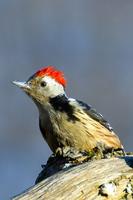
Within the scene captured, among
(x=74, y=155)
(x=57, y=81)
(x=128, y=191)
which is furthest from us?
(x=57, y=81)

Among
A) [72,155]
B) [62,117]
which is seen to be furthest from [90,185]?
[62,117]

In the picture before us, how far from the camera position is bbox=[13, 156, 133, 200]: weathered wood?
12.1 feet

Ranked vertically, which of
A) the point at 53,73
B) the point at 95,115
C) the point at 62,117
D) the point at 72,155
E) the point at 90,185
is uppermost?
the point at 53,73

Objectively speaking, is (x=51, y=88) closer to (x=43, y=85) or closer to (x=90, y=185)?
(x=43, y=85)

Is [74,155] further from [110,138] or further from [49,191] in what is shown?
[110,138]

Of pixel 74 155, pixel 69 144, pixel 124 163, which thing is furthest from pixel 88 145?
pixel 124 163

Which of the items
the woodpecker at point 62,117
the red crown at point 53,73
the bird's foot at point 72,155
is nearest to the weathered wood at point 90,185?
the bird's foot at point 72,155

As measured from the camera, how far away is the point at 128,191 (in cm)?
373

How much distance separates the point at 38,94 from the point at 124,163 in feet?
11.5

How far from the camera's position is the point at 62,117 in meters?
6.99

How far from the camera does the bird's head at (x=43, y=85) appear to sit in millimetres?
7246

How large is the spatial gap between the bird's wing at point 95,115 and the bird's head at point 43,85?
270 mm

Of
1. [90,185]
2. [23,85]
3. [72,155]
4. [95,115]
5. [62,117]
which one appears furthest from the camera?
[95,115]

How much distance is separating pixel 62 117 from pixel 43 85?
1.95 feet
